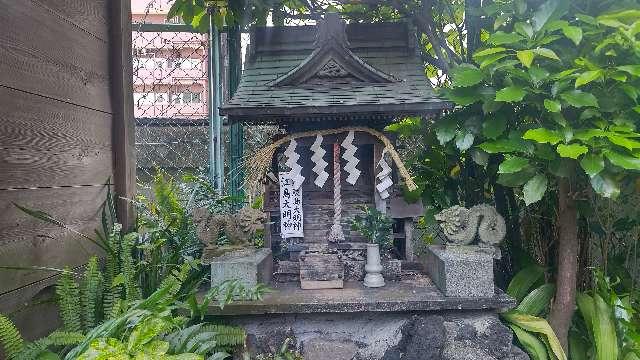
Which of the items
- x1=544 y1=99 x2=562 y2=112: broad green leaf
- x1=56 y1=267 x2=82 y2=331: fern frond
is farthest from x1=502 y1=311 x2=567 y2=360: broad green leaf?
x1=56 y1=267 x2=82 y2=331: fern frond

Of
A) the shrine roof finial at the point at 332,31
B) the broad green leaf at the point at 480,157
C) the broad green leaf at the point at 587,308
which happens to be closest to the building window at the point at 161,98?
the shrine roof finial at the point at 332,31

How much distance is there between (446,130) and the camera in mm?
3428

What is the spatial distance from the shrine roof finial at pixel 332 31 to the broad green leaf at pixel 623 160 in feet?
6.67

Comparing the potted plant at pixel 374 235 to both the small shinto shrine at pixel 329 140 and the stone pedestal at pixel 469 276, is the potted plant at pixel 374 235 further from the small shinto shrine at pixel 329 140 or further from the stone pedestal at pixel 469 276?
the stone pedestal at pixel 469 276

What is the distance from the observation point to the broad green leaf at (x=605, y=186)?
2.77 meters

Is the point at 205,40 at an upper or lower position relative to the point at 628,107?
upper

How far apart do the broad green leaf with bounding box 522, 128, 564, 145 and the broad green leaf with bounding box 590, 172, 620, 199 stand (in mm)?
320

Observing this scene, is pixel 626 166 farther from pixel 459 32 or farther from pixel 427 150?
pixel 459 32

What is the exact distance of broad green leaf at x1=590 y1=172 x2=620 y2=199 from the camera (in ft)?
9.09

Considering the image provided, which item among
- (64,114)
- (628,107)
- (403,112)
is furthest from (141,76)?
(628,107)

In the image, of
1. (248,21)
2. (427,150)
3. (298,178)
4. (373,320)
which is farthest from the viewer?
(248,21)

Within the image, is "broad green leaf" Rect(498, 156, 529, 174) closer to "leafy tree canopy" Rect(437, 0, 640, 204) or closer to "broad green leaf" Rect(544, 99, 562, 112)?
"leafy tree canopy" Rect(437, 0, 640, 204)

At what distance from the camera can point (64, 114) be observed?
9.20ft

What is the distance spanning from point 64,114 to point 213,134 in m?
2.00
